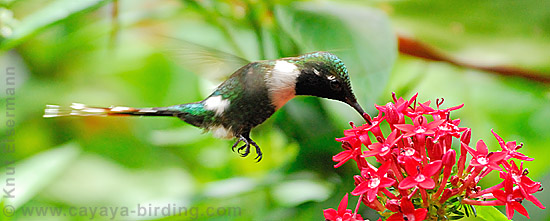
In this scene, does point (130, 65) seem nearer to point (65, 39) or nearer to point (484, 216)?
point (65, 39)

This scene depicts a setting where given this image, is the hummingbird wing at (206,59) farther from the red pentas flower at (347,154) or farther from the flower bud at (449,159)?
the flower bud at (449,159)

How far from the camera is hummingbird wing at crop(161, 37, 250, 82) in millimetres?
1077

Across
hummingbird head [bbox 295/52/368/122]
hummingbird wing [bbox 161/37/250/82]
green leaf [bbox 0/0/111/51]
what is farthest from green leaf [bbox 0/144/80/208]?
hummingbird head [bbox 295/52/368/122]

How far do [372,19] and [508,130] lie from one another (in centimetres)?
74

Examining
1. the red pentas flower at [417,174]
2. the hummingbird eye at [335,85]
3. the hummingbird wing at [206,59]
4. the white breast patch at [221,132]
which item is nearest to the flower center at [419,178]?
the red pentas flower at [417,174]

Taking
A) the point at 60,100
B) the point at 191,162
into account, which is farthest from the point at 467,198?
the point at 60,100

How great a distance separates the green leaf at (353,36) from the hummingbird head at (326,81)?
11.6 inches

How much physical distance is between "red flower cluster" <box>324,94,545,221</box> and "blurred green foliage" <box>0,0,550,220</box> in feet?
1.24

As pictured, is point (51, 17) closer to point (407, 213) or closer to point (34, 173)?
point (34, 173)

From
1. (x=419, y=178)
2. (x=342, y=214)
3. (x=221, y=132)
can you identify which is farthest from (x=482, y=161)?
(x=221, y=132)

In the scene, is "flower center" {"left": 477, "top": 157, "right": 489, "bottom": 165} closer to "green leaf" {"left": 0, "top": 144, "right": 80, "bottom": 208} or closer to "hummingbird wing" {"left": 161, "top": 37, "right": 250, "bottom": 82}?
"hummingbird wing" {"left": 161, "top": 37, "right": 250, "bottom": 82}

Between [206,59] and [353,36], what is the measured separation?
448 mm

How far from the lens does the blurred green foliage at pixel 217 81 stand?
144cm

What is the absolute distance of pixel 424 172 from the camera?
29.5 inches
